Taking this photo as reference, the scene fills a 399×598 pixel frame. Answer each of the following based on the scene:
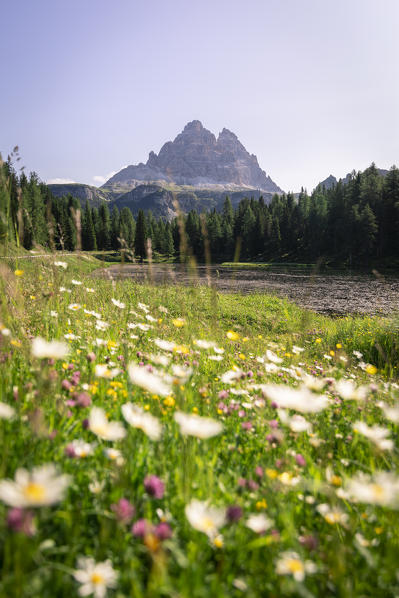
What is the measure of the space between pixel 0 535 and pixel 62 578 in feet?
0.74

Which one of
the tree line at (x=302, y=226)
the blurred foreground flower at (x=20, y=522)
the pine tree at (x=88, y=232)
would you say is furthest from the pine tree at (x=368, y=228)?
the pine tree at (x=88, y=232)

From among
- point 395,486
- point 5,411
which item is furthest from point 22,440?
point 395,486

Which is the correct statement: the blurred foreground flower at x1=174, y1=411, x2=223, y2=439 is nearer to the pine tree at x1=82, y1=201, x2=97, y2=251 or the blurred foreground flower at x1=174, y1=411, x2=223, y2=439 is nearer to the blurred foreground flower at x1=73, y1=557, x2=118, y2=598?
the blurred foreground flower at x1=73, y1=557, x2=118, y2=598

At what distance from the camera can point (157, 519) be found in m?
1.21

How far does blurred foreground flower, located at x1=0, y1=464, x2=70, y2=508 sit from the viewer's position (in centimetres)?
68

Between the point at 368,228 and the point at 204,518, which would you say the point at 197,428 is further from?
the point at 368,228

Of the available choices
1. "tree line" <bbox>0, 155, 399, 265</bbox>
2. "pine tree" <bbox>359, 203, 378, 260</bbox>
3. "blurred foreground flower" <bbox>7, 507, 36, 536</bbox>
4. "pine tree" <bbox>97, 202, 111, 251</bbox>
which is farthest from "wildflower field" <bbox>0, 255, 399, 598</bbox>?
"pine tree" <bbox>97, 202, 111, 251</bbox>

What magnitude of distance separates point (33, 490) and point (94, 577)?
37 centimetres

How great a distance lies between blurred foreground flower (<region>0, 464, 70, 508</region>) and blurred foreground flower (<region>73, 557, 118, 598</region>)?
32 centimetres

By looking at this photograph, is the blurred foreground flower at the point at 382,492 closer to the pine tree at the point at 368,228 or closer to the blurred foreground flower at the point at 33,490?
the blurred foreground flower at the point at 33,490

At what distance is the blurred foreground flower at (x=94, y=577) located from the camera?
843mm

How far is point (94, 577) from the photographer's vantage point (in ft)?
2.87

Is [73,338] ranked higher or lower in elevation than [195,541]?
higher

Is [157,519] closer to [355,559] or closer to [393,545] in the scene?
[355,559]
